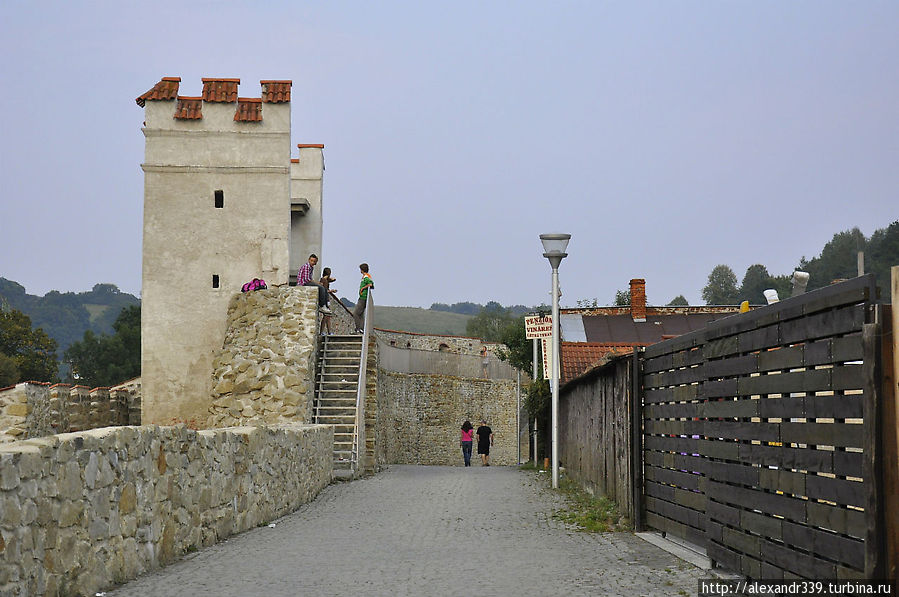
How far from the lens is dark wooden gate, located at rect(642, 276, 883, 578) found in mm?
4906

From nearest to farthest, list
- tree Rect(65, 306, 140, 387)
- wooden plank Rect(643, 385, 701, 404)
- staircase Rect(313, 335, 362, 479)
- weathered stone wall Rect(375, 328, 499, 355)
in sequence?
wooden plank Rect(643, 385, 701, 404) < staircase Rect(313, 335, 362, 479) < weathered stone wall Rect(375, 328, 499, 355) < tree Rect(65, 306, 140, 387)

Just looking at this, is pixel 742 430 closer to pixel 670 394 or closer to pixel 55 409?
pixel 670 394

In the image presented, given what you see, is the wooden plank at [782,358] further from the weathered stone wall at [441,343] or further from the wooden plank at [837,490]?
the weathered stone wall at [441,343]

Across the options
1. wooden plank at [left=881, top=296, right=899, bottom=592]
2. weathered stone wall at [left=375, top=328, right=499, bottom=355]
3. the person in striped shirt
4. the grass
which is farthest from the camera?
weathered stone wall at [left=375, top=328, right=499, bottom=355]

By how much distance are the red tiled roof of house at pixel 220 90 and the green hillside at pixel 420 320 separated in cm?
11335

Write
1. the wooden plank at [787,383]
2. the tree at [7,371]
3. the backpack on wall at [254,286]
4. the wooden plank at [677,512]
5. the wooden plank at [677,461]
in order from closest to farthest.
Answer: the wooden plank at [787,383]
the wooden plank at [677,461]
the wooden plank at [677,512]
the backpack on wall at [254,286]
the tree at [7,371]

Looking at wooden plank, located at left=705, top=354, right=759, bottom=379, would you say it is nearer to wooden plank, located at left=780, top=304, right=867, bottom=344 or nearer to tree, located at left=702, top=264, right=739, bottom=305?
wooden plank, located at left=780, top=304, right=867, bottom=344

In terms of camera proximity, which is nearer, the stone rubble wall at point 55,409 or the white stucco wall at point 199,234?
the stone rubble wall at point 55,409

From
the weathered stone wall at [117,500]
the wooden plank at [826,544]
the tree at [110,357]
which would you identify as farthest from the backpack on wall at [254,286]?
the tree at [110,357]

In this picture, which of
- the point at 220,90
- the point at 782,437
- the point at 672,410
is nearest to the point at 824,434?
the point at 782,437

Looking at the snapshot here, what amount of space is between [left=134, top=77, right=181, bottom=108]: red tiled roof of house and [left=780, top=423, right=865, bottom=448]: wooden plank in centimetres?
2148

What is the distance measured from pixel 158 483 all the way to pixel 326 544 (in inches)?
87.1

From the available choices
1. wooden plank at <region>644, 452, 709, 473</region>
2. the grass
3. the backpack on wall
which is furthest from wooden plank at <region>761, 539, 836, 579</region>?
the backpack on wall

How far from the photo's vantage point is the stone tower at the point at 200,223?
23922 millimetres
